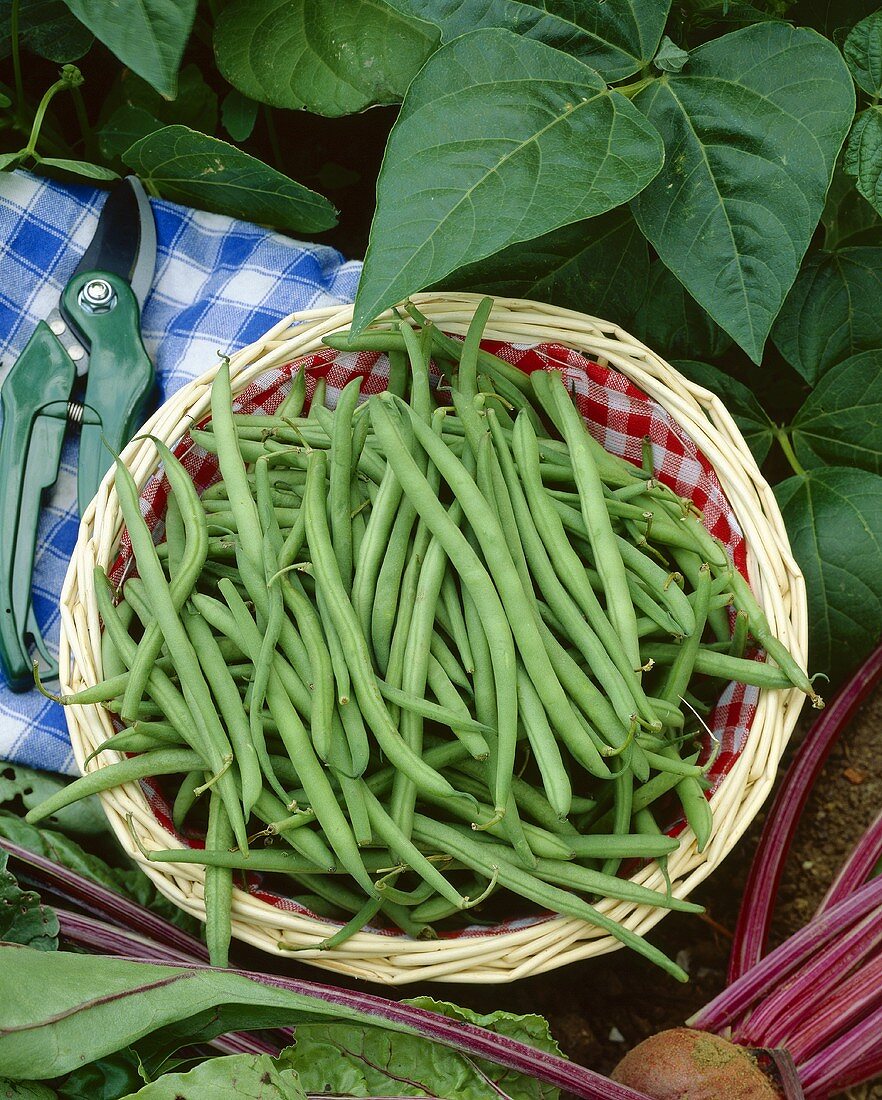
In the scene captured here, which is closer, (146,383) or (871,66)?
(871,66)

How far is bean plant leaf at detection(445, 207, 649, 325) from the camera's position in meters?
1.31

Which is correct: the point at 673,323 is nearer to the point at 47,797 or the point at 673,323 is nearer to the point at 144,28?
the point at 144,28

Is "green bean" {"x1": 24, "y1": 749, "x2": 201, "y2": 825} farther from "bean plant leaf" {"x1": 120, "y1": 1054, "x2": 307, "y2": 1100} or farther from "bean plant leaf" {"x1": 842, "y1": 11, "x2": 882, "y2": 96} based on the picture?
"bean plant leaf" {"x1": 842, "y1": 11, "x2": 882, "y2": 96}

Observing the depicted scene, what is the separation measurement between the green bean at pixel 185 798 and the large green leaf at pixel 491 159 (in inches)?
19.9

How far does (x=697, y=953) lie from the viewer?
4.64ft

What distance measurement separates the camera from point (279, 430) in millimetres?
1180

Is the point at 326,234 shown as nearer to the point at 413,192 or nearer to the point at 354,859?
the point at 413,192

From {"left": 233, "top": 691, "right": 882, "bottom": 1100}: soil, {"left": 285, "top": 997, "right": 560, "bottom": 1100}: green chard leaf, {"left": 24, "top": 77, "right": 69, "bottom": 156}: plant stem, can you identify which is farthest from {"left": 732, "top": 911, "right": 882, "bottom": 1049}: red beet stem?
{"left": 24, "top": 77, "right": 69, "bottom": 156}: plant stem

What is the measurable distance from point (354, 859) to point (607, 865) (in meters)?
0.27

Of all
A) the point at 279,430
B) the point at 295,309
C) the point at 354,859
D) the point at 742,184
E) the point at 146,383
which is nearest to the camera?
the point at 354,859

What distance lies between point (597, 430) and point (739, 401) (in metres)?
0.25

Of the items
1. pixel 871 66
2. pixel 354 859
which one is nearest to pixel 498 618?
pixel 354 859

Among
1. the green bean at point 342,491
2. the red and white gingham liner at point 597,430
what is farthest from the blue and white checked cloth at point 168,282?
the green bean at point 342,491

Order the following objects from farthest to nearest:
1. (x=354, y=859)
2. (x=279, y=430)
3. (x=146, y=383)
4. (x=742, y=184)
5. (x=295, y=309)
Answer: (x=295, y=309), (x=146, y=383), (x=279, y=430), (x=742, y=184), (x=354, y=859)
